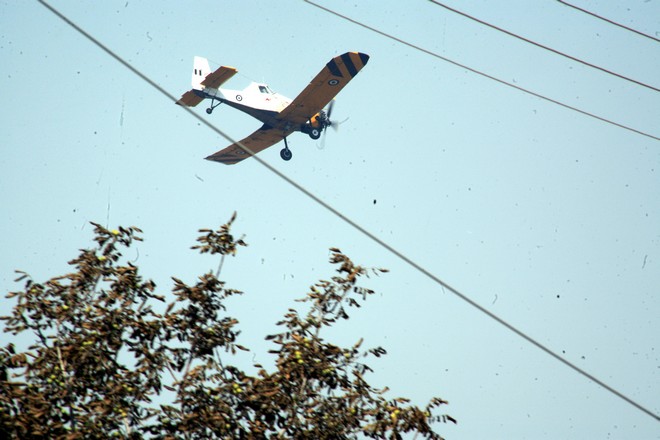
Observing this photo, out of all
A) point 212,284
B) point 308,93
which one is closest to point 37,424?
point 212,284

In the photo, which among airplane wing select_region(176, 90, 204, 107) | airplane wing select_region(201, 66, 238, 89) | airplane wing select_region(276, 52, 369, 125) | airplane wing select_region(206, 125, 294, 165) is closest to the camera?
airplane wing select_region(201, 66, 238, 89)

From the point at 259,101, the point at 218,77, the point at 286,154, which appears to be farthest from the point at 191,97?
the point at 286,154

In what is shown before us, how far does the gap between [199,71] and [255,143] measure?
16.1 ft

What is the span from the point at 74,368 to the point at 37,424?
3.02 ft

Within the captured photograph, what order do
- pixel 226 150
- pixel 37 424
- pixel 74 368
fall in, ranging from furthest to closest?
1. pixel 226 150
2. pixel 74 368
3. pixel 37 424

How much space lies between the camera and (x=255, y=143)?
41500mm

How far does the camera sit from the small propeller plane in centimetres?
3544

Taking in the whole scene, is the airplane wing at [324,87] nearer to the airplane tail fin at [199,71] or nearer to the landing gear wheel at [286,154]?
the landing gear wheel at [286,154]

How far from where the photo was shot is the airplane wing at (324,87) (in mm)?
36719

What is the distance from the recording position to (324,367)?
11812 mm

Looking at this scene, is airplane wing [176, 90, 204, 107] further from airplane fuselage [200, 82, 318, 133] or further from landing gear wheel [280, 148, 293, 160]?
landing gear wheel [280, 148, 293, 160]

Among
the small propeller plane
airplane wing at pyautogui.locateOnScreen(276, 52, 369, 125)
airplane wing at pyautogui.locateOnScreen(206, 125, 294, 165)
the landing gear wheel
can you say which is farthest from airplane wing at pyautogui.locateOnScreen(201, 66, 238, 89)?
the landing gear wheel

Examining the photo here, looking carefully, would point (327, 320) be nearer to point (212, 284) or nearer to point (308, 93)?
point (212, 284)

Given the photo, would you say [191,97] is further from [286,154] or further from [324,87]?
[286,154]
